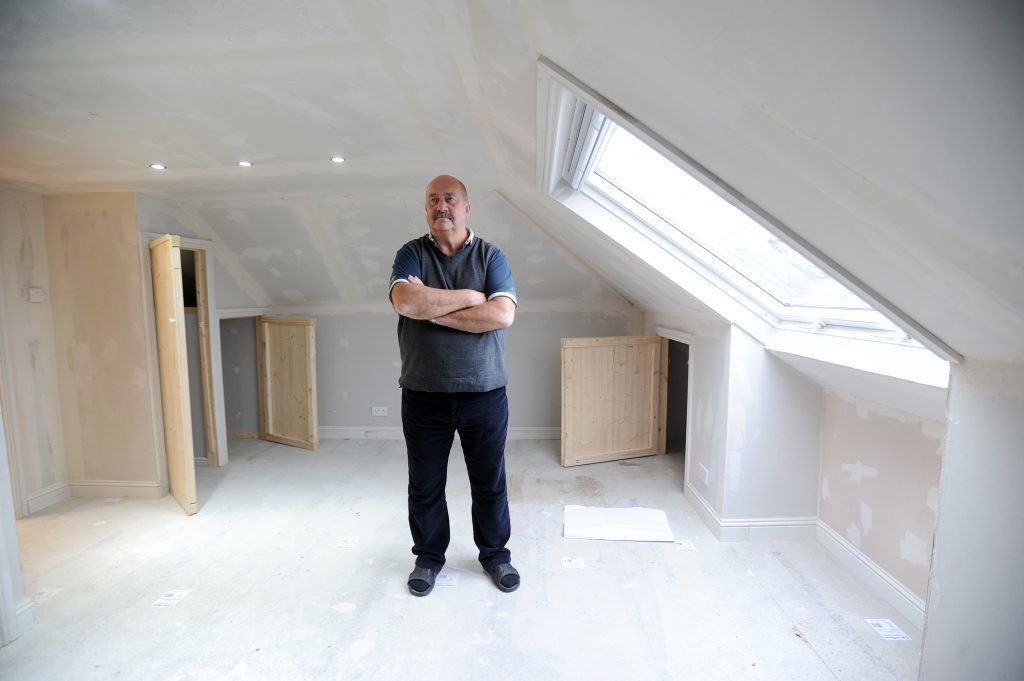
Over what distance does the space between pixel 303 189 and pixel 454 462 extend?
2.30 metres

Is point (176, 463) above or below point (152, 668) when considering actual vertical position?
above

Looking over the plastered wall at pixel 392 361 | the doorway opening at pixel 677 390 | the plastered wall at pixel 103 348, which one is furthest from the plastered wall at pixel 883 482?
the plastered wall at pixel 103 348

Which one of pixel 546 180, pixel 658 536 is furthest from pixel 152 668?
pixel 546 180

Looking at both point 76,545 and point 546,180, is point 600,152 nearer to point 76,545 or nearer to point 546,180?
point 546,180

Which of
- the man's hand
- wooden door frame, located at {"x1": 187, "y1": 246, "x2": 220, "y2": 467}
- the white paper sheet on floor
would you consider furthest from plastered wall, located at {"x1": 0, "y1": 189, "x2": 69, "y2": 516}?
the white paper sheet on floor

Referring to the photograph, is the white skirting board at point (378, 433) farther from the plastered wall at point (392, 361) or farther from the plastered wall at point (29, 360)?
the plastered wall at point (29, 360)

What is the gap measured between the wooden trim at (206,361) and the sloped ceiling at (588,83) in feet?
2.11

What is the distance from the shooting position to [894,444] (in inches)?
77.3

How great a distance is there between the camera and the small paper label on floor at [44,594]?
206 cm

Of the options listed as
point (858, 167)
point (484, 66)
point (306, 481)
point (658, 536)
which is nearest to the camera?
point (858, 167)

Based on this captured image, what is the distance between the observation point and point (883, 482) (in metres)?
2.03

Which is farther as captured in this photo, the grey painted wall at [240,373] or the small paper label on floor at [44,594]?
the grey painted wall at [240,373]

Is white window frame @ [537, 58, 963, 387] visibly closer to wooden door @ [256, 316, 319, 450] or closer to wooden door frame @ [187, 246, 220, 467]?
wooden door @ [256, 316, 319, 450]

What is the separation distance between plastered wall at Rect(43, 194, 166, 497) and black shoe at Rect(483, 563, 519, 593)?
2.55 meters
